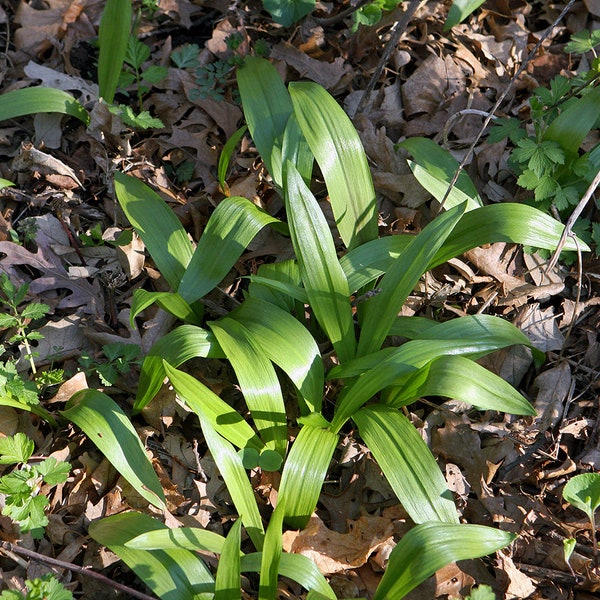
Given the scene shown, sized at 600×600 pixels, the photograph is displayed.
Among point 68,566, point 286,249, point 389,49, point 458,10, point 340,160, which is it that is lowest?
point 68,566

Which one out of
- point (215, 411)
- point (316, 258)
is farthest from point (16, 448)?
point (316, 258)

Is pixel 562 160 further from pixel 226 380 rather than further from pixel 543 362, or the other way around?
pixel 226 380

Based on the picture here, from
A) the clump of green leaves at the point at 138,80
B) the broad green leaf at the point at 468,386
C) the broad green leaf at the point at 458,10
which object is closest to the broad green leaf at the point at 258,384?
the broad green leaf at the point at 468,386

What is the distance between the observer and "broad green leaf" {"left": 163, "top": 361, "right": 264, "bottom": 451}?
1.94 meters

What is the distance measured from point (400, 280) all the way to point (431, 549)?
813 mm

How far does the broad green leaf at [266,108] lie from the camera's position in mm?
2516

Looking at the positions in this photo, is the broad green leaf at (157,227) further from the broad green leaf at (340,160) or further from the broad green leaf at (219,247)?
the broad green leaf at (340,160)

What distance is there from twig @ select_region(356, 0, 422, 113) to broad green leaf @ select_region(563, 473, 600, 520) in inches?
68.9

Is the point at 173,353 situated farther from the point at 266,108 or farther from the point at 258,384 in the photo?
the point at 266,108

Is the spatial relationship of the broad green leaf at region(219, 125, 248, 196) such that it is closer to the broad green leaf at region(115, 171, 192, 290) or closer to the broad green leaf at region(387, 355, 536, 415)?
the broad green leaf at region(115, 171, 192, 290)

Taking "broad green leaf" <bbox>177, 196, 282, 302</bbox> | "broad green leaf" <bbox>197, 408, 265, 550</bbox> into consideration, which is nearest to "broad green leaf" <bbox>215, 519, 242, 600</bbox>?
"broad green leaf" <bbox>197, 408, 265, 550</bbox>

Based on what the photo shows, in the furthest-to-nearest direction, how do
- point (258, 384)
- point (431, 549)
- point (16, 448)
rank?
point (258, 384) < point (16, 448) < point (431, 549)

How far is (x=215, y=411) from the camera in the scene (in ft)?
6.63

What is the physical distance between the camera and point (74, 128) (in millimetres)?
2939
